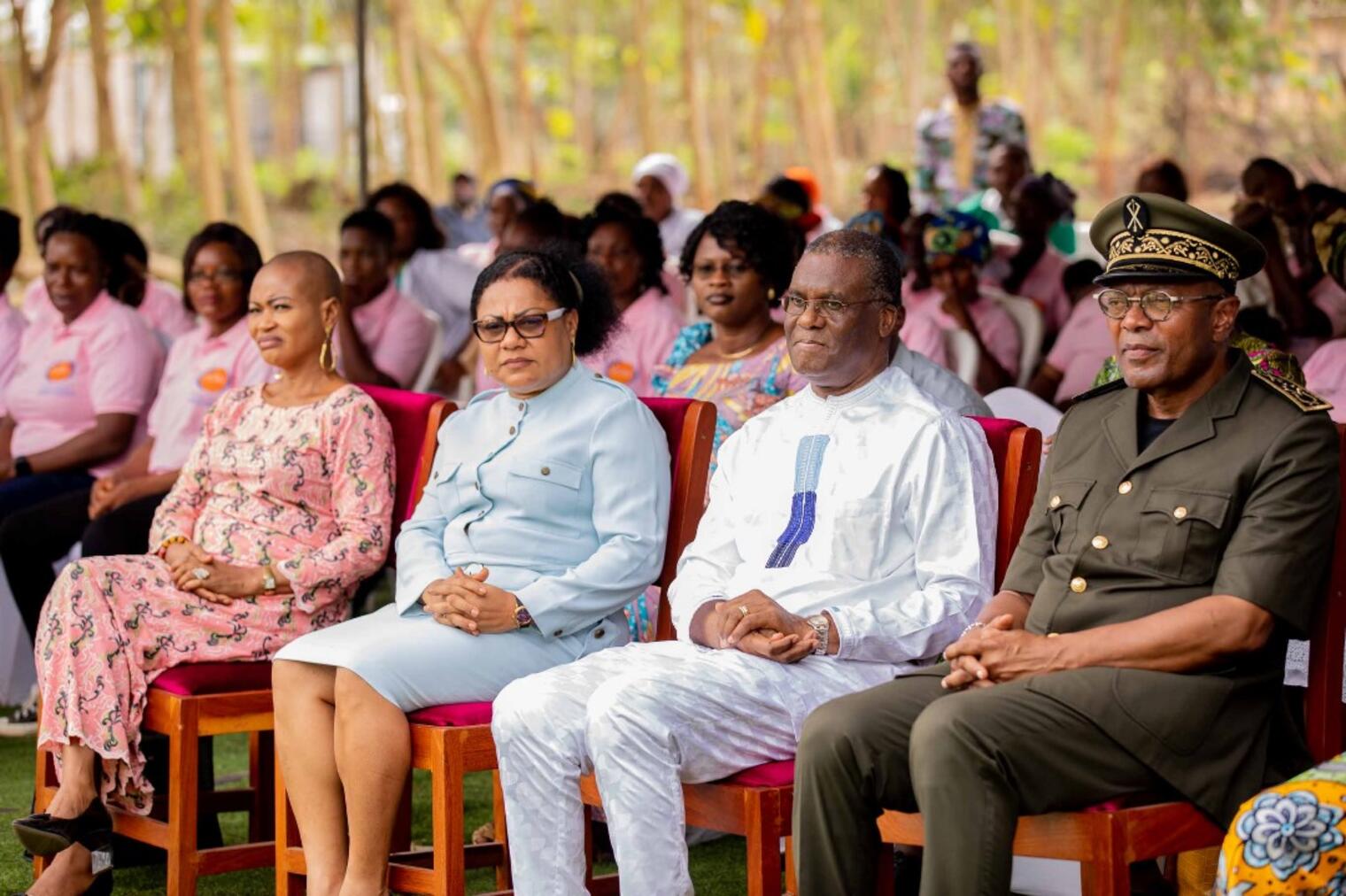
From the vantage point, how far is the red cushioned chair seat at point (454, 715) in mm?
3793

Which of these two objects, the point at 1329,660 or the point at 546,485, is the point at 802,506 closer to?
the point at 546,485

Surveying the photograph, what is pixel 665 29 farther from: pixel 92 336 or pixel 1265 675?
pixel 1265 675

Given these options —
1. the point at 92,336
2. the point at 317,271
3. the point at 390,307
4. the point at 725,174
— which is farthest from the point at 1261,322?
the point at 725,174

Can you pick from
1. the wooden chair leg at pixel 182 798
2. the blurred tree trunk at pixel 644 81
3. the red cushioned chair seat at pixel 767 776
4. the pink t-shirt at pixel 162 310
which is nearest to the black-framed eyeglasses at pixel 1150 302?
the red cushioned chair seat at pixel 767 776

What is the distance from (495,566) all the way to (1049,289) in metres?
3.86

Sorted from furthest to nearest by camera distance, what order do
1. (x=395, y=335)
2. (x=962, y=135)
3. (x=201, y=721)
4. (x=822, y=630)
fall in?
(x=962, y=135), (x=395, y=335), (x=201, y=721), (x=822, y=630)

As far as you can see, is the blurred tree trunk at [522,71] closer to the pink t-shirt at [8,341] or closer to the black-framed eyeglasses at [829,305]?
the pink t-shirt at [8,341]

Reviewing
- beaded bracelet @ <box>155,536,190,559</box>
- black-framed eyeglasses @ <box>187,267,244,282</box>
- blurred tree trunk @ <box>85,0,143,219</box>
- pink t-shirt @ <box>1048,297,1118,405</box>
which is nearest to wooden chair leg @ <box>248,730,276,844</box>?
beaded bracelet @ <box>155,536,190,559</box>

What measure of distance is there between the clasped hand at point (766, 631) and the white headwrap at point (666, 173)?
5.83 meters

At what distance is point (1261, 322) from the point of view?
17.5ft

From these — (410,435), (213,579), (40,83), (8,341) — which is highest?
(40,83)

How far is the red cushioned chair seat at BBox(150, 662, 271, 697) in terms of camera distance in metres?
4.22

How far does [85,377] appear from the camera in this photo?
6172 millimetres

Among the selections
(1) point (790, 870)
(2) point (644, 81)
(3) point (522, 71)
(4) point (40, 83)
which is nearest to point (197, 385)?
(1) point (790, 870)
